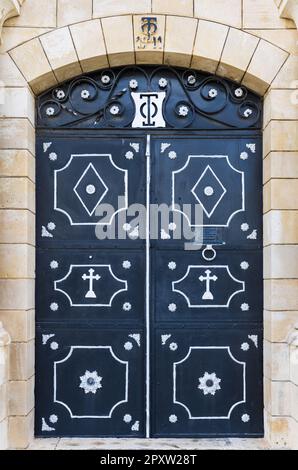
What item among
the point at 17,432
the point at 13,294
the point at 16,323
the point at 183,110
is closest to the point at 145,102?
the point at 183,110

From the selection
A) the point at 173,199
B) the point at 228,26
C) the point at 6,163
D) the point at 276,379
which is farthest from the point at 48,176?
the point at 276,379

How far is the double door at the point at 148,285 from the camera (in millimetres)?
4887

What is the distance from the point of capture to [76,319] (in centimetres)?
491

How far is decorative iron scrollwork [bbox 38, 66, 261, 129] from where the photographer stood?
496 centimetres

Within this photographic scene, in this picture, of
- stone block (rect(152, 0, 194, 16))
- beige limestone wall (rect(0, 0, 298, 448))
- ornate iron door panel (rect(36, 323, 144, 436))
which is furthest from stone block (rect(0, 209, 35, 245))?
stone block (rect(152, 0, 194, 16))

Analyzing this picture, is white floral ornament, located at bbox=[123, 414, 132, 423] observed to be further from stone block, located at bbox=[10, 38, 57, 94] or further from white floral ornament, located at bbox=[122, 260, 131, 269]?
stone block, located at bbox=[10, 38, 57, 94]

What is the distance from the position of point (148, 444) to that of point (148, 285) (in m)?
1.31

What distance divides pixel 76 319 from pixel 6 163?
56.3 inches

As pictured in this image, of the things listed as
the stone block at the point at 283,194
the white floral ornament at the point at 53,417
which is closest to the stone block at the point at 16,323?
the white floral ornament at the point at 53,417

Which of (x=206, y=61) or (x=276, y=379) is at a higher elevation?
(x=206, y=61)

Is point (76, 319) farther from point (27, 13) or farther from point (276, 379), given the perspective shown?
point (27, 13)

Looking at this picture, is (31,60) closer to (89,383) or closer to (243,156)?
(243,156)

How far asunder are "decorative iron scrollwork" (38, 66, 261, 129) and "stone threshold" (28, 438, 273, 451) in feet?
8.74
